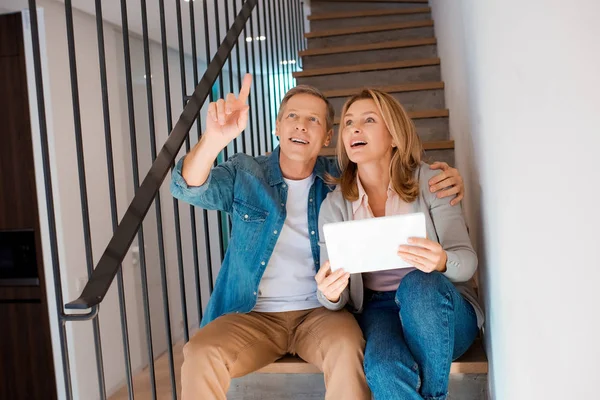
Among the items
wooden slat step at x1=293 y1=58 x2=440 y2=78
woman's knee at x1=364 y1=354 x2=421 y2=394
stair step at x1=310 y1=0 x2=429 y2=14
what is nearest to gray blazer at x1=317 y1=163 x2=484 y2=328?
woman's knee at x1=364 y1=354 x2=421 y2=394

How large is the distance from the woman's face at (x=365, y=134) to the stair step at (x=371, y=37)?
1941 millimetres

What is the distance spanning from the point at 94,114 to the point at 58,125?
1.41 ft

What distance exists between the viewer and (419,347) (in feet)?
4.23

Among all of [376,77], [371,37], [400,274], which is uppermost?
[371,37]

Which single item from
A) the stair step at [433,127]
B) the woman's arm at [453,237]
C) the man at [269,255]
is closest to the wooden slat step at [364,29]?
the stair step at [433,127]

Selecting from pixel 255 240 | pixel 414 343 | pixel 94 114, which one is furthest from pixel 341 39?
pixel 414 343

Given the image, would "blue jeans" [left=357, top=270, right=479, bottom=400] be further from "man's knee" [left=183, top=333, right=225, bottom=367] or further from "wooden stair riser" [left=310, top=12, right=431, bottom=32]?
"wooden stair riser" [left=310, top=12, right=431, bottom=32]

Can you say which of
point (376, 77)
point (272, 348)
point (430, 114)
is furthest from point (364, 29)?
point (272, 348)

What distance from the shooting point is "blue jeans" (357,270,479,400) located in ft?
4.09

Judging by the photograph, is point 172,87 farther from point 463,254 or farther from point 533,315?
point 533,315

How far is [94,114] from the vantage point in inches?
147

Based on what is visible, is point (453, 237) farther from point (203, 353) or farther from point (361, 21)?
point (361, 21)

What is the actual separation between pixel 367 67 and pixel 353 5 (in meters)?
1.49

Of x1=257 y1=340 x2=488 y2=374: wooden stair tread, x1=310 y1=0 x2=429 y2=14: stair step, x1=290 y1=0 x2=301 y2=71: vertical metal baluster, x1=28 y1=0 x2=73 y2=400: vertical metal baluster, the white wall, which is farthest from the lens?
x1=310 y1=0 x2=429 y2=14: stair step
